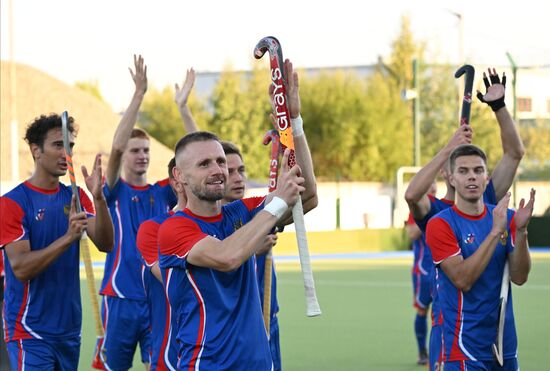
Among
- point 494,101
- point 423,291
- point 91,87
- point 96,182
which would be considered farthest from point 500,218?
point 91,87

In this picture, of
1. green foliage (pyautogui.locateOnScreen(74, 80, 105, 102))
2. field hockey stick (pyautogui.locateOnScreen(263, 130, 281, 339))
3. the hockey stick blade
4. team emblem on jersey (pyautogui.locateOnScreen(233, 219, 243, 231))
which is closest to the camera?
the hockey stick blade

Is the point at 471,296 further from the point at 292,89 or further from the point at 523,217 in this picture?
the point at 292,89

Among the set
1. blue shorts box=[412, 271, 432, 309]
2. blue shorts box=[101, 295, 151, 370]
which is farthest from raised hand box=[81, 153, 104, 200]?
blue shorts box=[412, 271, 432, 309]

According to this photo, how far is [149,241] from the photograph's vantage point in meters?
6.78

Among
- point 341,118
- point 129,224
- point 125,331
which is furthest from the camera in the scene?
point 341,118

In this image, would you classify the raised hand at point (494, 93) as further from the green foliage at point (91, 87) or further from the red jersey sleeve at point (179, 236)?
the green foliage at point (91, 87)

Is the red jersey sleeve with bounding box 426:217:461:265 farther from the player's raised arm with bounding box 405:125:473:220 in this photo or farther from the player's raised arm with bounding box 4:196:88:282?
the player's raised arm with bounding box 4:196:88:282

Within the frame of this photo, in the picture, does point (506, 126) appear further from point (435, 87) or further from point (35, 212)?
point (435, 87)

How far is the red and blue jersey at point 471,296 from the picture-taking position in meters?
6.49

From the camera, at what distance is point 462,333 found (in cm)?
654

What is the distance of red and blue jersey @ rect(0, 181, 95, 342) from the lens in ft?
Answer: 22.1

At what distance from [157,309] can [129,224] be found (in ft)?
4.14

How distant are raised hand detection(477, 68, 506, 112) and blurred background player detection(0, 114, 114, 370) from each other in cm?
254

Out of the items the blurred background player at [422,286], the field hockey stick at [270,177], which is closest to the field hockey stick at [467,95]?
the field hockey stick at [270,177]
